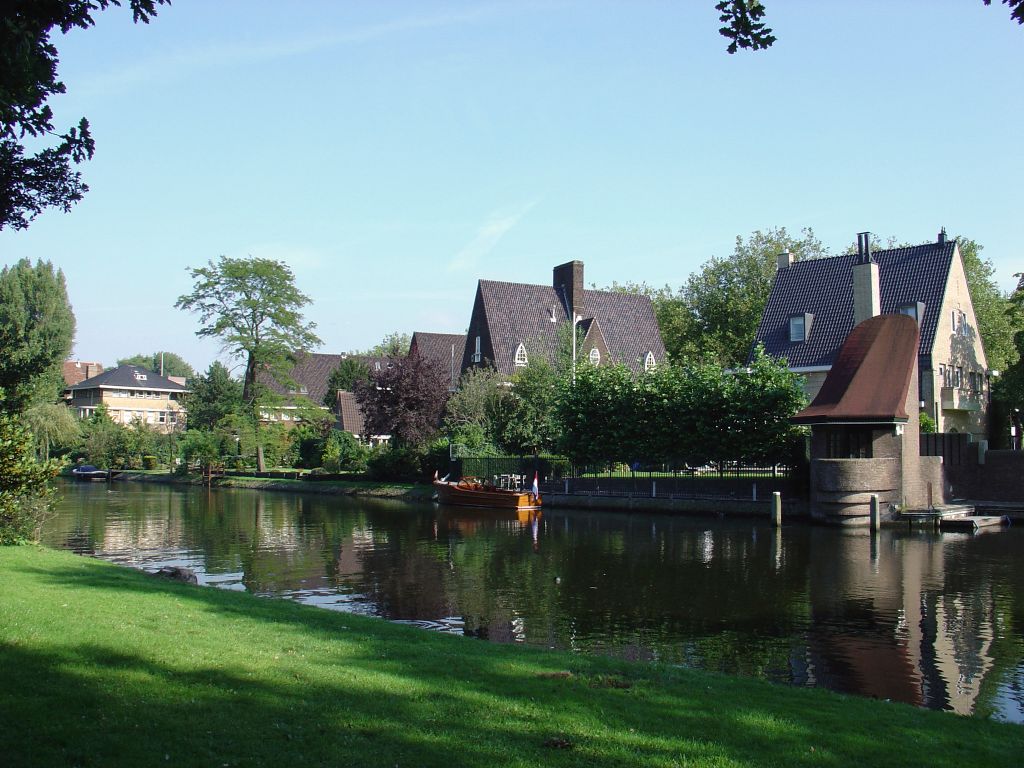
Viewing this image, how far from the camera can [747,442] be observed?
4084 cm

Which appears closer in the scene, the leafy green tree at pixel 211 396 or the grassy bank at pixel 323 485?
the grassy bank at pixel 323 485

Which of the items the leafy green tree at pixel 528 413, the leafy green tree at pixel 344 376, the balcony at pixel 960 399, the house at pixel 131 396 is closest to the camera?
the balcony at pixel 960 399

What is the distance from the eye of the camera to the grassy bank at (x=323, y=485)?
5425 cm

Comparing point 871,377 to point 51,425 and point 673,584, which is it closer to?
point 673,584

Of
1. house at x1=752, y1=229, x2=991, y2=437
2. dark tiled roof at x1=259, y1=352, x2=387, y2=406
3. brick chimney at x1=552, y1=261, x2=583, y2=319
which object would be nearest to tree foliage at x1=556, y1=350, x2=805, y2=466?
house at x1=752, y1=229, x2=991, y2=437

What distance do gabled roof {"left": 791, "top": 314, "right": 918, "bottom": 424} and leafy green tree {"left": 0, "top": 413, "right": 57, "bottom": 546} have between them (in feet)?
91.9

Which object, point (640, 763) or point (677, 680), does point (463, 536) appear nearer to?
point (677, 680)

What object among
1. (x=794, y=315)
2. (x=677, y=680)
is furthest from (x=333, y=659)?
(x=794, y=315)

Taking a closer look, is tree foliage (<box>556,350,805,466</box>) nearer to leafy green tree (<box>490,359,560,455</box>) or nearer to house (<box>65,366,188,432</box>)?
leafy green tree (<box>490,359,560,455</box>)

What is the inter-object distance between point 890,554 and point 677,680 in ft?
64.1

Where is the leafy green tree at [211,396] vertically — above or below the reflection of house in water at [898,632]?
above

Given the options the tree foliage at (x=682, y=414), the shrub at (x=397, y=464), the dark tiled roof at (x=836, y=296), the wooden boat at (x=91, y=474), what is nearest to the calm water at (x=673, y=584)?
the tree foliage at (x=682, y=414)

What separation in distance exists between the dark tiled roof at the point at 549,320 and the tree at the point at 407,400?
8651mm

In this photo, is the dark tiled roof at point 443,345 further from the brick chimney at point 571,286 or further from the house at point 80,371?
the house at point 80,371
